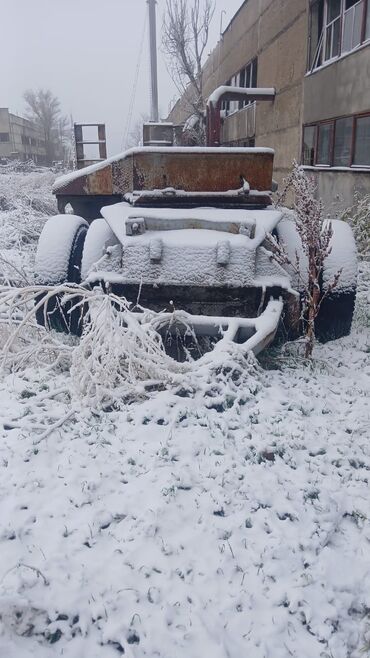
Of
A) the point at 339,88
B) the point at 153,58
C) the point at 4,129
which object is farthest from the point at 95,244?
the point at 4,129

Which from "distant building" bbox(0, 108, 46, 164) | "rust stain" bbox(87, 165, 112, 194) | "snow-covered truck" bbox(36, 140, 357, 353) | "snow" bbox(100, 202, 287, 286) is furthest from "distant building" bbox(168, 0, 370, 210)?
"distant building" bbox(0, 108, 46, 164)

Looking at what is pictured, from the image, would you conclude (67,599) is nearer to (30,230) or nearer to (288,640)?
(288,640)

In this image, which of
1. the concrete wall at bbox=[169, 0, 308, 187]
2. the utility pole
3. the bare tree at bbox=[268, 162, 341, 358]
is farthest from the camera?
the utility pole

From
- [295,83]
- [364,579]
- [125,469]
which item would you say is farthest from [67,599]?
[295,83]

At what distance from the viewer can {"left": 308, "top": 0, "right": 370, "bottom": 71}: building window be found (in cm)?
891

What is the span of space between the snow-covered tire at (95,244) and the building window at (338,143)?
6.07 meters

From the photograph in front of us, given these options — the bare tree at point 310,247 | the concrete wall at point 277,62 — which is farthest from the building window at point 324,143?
the bare tree at point 310,247

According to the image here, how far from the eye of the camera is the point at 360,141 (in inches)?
358

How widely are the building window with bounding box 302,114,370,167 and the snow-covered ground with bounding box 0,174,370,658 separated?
21.9ft

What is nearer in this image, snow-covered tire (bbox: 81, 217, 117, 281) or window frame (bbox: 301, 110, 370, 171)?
snow-covered tire (bbox: 81, 217, 117, 281)

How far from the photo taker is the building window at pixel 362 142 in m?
8.80

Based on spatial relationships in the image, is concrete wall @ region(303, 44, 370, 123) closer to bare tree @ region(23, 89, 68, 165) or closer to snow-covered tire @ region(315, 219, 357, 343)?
snow-covered tire @ region(315, 219, 357, 343)

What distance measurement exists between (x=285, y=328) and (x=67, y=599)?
9.31ft

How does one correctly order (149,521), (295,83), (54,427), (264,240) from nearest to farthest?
1. (149,521)
2. (54,427)
3. (264,240)
4. (295,83)
